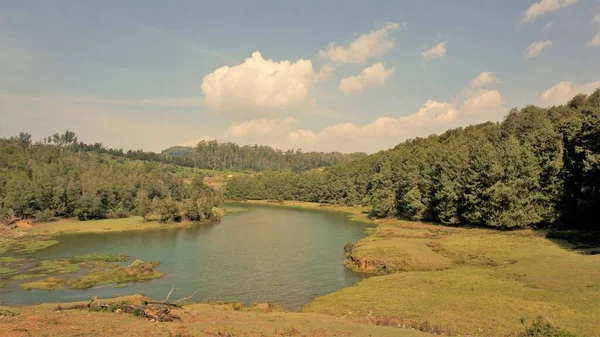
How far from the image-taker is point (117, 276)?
193 ft

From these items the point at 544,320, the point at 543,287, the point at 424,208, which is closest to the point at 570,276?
the point at 543,287

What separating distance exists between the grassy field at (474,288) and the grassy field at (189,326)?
486cm

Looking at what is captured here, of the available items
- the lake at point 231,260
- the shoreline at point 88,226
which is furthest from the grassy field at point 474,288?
the shoreline at point 88,226

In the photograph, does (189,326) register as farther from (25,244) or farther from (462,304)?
(25,244)

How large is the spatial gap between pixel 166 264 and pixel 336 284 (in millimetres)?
33092

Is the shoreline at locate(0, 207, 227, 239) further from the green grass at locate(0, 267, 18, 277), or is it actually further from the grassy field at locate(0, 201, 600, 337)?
the green grass at locate(0, 267, 18, 277)

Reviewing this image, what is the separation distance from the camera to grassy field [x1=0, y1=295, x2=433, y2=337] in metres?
25.4

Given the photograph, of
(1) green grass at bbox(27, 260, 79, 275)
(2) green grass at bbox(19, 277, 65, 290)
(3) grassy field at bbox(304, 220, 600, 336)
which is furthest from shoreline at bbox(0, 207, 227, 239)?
(3) grassy field at bbox(304, 220, 600, 336)

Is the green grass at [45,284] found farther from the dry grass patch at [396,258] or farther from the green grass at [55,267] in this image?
the dry grass patch at [396,258]

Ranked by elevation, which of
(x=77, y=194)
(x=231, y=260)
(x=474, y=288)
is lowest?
(x=231, y=260)

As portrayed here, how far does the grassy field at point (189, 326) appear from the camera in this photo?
83.2 ft

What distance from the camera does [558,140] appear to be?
86.1 meters

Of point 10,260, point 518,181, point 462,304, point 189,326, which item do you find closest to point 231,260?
point 10,260

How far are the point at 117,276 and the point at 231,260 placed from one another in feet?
63.5
